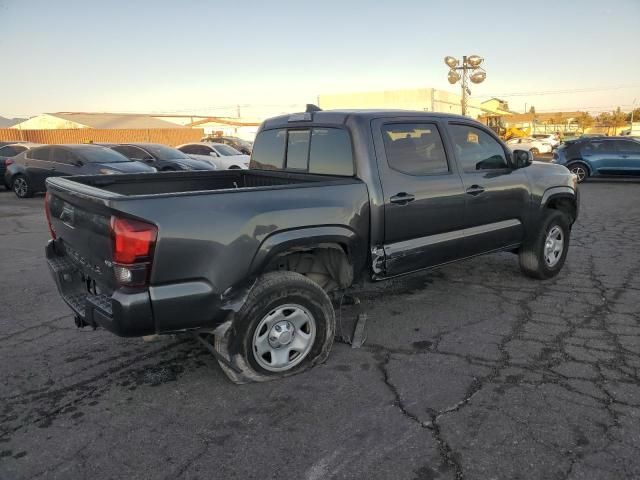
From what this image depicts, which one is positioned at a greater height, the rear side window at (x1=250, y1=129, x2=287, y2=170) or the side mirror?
the rear side window at (x1=250, y1=129, x2=287, y2=170)

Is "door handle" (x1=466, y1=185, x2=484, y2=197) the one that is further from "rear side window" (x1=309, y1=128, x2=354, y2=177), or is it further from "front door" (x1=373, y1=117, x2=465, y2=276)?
"rear side window" (x1=309, y1=128, x2=354, y2=177)

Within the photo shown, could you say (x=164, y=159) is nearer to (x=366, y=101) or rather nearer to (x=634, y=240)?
(x=634, y=240)

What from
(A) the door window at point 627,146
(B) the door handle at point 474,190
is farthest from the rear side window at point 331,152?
(A) the door window at point 627,146

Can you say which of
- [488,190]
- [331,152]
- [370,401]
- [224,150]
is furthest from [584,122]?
[370,401]

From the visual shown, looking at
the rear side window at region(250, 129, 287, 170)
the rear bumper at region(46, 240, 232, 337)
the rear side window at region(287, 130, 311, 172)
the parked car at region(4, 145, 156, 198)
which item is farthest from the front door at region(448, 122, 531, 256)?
the parked car at region(4, 145, 156, 198)

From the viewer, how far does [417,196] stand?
13.2 ft

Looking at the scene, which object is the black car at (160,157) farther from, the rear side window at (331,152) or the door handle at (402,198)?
the door handle at (402,198)

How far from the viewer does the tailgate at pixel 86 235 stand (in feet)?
9.37

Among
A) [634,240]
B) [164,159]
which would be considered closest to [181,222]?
[634,240]

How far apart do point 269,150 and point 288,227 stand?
5.77 feet

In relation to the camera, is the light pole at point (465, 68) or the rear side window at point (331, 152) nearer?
the rear side window at point (331, 152)

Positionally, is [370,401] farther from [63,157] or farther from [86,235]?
[63,157]

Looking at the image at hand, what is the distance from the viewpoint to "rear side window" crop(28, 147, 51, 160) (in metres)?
13.4

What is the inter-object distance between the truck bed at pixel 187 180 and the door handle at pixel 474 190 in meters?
1.32
